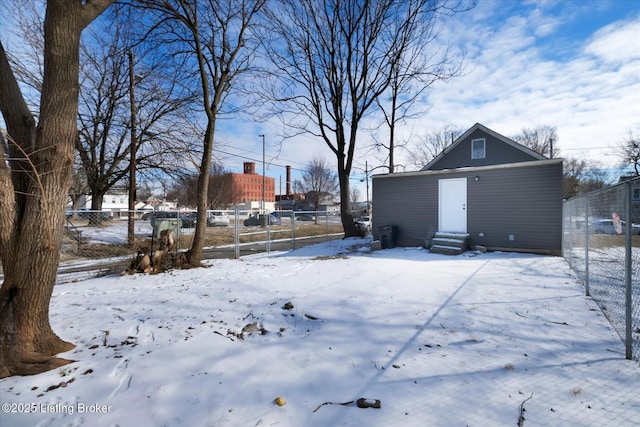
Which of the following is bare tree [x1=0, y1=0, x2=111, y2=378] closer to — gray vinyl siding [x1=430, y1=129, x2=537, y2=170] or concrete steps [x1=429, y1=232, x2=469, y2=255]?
concrete steps [x1=429, y1=232, x2=469, y2=255]

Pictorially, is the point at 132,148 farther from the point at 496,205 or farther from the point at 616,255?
the point at 616,255

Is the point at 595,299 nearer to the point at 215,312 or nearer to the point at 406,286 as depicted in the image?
the point at 406,286

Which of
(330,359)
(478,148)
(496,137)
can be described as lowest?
(330,359)

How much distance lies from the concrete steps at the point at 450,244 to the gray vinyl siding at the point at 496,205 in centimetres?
55

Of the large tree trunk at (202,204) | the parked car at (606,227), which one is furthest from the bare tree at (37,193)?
the parked car at (606,227)

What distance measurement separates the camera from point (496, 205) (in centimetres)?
1071

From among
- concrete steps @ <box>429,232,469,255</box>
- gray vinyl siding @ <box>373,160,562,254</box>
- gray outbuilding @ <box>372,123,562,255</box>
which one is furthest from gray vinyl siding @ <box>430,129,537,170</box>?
concrete steps @ <box>429,232,469,255</box>

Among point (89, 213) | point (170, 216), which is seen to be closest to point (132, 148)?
point (170, 216)

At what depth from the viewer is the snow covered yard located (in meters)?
2.29

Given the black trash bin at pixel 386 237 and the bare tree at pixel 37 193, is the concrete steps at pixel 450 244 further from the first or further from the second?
the bare tree at pixel 37 193

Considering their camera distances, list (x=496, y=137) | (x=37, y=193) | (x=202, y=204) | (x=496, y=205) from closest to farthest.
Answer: (x=37, y=193)
(x=202, y=204)
(x=496, y=205)
(x=496, y=137)

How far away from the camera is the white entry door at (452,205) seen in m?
11.4

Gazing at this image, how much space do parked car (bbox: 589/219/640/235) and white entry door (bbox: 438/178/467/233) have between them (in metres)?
6.51

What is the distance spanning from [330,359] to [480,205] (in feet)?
32.0
